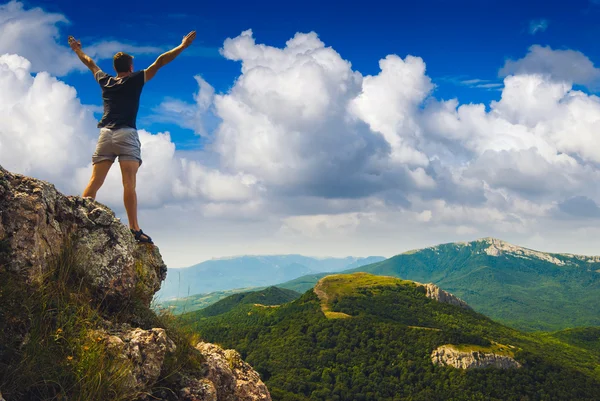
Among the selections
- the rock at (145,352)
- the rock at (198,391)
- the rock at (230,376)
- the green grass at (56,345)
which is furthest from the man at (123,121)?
the rock at (198,391)

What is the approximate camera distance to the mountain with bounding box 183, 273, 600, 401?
121812 millimetres

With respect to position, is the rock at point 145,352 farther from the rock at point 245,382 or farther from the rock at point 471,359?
the rock at point 471,359

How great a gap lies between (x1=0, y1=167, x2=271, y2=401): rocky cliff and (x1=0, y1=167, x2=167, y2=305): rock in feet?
0.05

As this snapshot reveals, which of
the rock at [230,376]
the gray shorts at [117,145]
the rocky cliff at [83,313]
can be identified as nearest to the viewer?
the rocky cliff at [83,313]

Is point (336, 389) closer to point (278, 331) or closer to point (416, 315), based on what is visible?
point (278, 331)

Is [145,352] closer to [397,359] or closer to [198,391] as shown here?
[198,391]

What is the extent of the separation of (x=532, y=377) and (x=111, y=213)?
15484cm

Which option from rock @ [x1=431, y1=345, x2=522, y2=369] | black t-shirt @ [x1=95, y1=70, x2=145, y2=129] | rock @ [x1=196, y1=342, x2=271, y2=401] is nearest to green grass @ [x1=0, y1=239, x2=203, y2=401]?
rock @ [x1=196, y1=342, x2=271, y2=401]

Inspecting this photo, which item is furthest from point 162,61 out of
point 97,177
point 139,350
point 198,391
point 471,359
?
point 471,359

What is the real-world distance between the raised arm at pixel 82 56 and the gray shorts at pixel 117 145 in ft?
5.24

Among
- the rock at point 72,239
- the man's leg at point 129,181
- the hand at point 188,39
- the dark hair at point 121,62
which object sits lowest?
the rock at point 72,239

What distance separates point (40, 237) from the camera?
5.95m

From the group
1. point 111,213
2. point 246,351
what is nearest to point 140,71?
point 111,213

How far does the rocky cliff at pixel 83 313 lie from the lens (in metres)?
4.64
